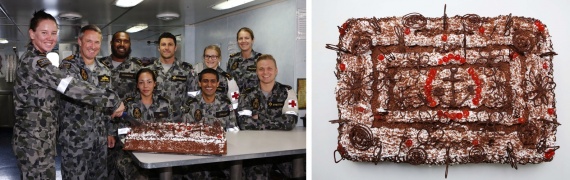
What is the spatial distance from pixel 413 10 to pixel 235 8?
1.08 m

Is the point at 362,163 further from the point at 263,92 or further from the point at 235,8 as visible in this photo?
the point at 235,8

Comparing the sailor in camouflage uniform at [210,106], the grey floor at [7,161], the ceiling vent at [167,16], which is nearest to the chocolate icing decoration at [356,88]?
the sailor in camouflage uniform at [210,106]

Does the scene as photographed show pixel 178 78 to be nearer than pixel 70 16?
Yes

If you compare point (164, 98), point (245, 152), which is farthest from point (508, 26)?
point (164, 98)

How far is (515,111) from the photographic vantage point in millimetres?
1208

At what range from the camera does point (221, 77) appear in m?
2.20

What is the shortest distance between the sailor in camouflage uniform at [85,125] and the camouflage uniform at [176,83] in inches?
9.5

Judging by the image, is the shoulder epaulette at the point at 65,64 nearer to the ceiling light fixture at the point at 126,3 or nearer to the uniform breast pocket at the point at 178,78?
the uniform breast pocket at the point at 178,78

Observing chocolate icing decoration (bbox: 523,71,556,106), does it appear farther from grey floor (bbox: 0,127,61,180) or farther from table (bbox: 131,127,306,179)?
grey floor (bbox: 0,127,61,180)

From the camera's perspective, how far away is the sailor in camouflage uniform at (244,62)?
6.73 feet

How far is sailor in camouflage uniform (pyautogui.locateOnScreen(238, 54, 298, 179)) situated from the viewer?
6.37ft

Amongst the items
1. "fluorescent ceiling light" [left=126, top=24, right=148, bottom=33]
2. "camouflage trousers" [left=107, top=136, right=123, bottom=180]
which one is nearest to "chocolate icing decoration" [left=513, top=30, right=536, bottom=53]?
"camouflage trousers" [left=107, top=136, right=123, bottom=180]

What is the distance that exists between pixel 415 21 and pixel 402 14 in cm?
7

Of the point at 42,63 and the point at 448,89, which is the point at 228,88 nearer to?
the point at 42,63
